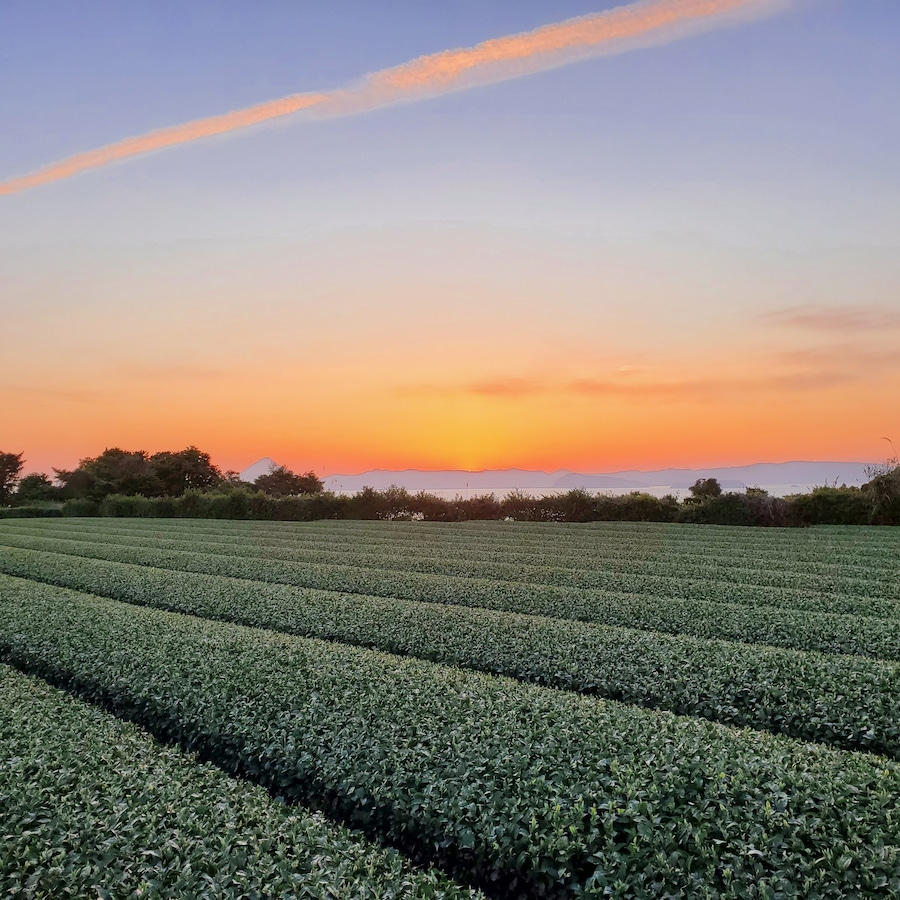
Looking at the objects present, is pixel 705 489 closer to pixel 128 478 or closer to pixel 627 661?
pixel 627 661

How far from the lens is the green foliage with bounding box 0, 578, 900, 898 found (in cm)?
335

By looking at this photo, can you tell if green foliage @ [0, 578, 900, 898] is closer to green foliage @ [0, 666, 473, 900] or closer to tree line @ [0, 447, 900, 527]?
green foliage @ [0, 666, 473, 900]

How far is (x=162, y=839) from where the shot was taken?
3461 millimetres

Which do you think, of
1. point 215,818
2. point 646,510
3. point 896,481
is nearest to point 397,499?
point 646,510

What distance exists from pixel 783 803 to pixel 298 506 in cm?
3073

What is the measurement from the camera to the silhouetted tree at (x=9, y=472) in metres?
46.1

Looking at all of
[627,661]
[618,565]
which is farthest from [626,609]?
[618,565]

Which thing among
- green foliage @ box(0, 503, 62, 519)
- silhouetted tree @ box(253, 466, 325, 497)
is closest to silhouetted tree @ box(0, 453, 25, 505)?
green foliage @ box(0, 503, 62, 519)

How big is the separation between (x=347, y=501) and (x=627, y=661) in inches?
1067

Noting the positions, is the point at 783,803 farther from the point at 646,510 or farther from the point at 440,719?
the point at 646,510

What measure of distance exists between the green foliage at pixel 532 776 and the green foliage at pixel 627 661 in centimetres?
89

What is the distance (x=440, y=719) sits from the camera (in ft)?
16.1

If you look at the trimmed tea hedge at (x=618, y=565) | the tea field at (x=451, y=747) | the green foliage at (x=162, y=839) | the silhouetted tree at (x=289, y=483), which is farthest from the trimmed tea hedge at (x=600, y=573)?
the silhouetted tree at (x=289, y=483)

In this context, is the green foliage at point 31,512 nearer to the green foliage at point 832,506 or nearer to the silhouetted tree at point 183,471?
the silhouetted tree at point 183,471
